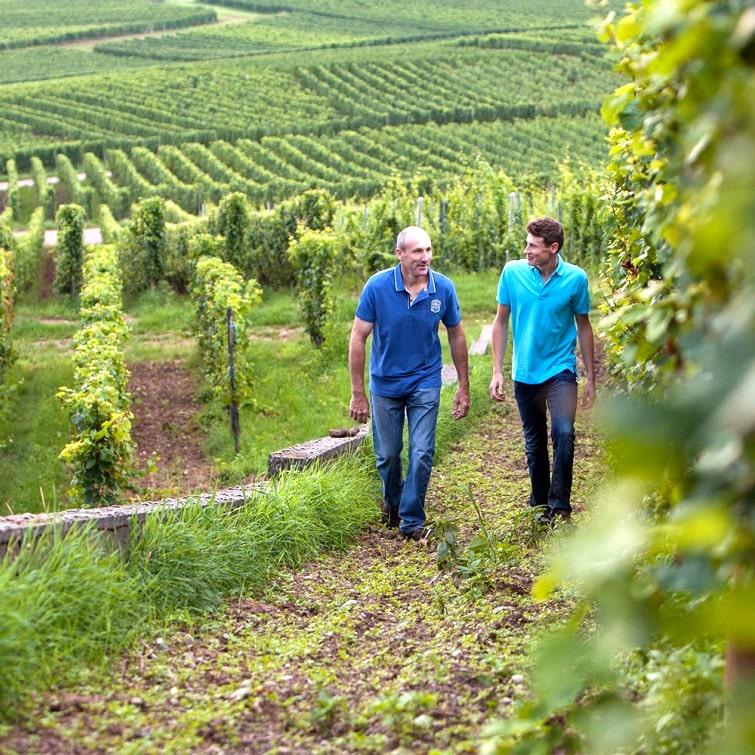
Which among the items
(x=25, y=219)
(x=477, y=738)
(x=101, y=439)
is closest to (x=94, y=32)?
(x=25, y=219)

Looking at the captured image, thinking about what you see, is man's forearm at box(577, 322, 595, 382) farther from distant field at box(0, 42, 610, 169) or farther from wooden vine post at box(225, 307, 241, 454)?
distant field at box(0, 42, 610, 169)

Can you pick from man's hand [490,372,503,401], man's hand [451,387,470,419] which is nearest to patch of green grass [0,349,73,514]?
man's hand [451,387,470,419]

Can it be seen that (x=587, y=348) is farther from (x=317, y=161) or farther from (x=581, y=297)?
(x=317, y=161)

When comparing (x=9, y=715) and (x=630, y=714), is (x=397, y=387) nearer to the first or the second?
(x=9, y=715)

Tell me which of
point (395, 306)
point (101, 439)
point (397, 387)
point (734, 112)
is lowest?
point (101, 439)

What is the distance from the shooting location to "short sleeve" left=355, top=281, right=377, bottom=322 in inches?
267

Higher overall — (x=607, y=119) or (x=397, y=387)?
(x=607, y=119)

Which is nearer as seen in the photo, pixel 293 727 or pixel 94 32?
pixel 293 727

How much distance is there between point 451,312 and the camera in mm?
6918

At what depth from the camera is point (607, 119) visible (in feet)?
11.0

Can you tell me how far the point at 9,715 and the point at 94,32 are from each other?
107 metres

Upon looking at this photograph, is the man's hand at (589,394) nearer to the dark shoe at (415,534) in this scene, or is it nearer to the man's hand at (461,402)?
the man's hand at (461,402)

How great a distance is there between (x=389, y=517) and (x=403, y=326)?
1.22 meters

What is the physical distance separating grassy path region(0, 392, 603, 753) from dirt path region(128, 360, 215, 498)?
13.0 feet
